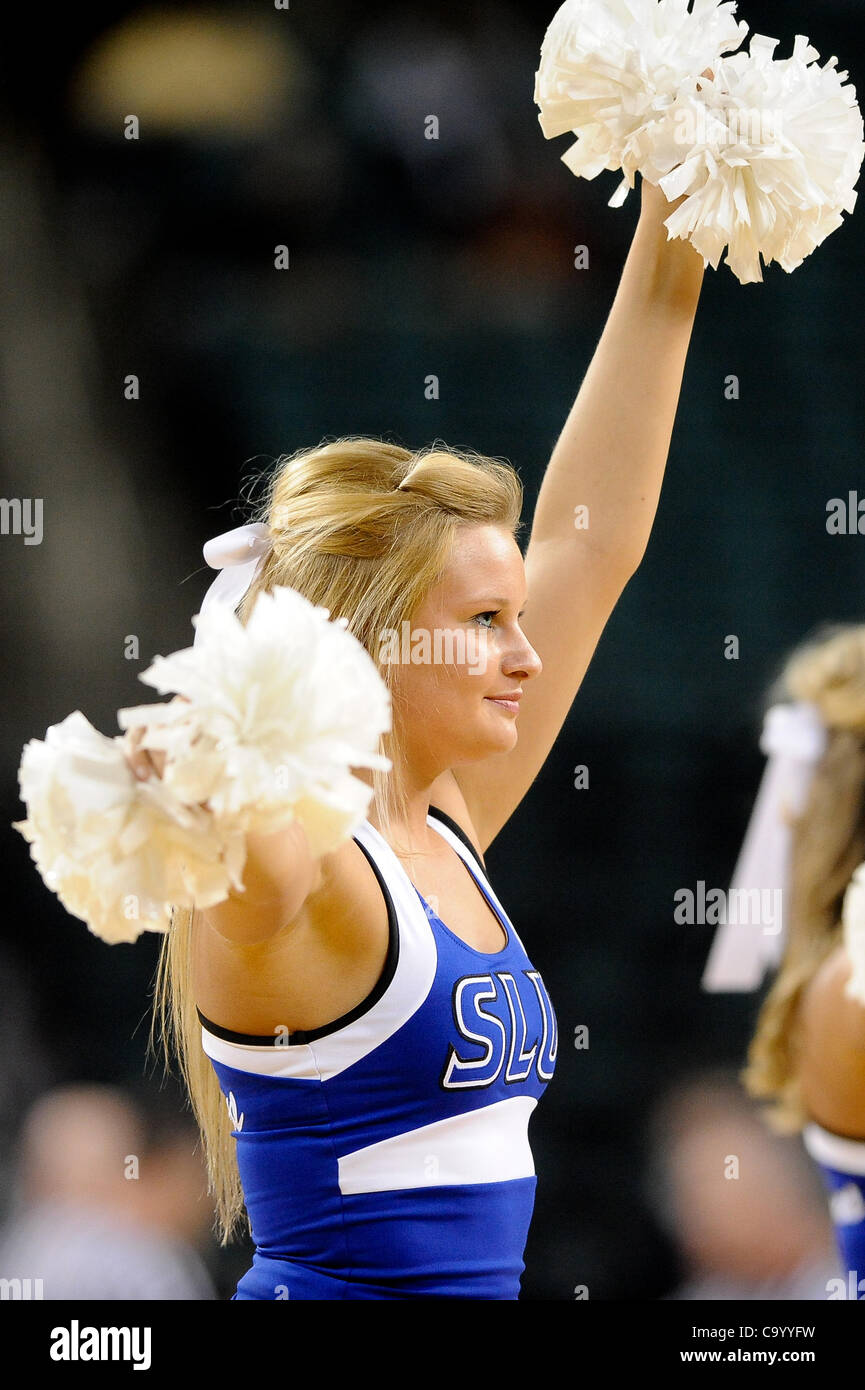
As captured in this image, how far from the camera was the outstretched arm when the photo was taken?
119 cm

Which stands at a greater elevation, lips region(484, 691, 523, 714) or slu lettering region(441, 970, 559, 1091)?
lips region(484, 691, 523, 714)

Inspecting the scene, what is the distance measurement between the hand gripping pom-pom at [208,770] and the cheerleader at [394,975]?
0.09 m

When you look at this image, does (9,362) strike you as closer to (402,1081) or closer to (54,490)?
(54,490)

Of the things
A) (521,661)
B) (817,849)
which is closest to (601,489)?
(521,661)

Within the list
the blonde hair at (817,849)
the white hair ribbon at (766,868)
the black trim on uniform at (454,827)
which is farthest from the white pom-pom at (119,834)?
the white hair ribbon at (766,868)

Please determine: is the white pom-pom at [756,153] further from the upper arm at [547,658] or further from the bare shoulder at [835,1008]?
the bare shoulder at [835,1008]

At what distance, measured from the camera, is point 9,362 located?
5.40 feet

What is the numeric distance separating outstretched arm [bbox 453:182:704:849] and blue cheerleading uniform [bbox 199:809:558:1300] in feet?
0.91

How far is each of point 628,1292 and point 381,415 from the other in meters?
1.07

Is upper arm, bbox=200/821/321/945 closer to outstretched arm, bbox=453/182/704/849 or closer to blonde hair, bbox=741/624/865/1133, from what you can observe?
outstretched arm, bbox=453/182/704/849

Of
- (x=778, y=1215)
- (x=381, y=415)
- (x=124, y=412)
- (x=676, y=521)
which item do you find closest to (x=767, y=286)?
(x=676, y=521)

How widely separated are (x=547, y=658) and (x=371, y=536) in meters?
0.25

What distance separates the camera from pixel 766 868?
1643mm

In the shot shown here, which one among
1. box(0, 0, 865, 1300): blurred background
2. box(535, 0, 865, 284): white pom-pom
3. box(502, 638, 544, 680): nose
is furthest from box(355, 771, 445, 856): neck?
box(0, 0, 865, 1300): blurred background
